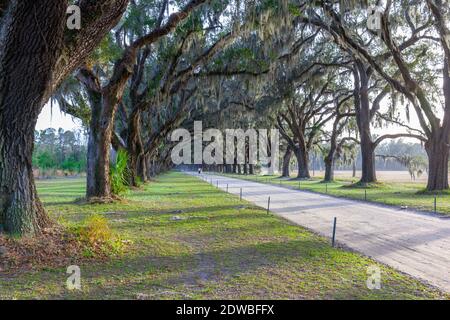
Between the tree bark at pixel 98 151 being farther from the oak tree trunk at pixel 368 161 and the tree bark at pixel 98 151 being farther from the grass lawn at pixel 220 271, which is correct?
the oak tree trunk at pixel 368 161

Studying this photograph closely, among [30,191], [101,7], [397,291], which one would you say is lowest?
[397,291]

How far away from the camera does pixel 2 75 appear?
602 centimetres

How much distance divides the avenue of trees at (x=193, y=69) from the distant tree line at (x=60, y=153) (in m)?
13.9

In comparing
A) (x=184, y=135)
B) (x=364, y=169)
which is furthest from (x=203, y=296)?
(x=184, y=135)

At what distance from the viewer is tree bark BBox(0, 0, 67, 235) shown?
19.2 ft

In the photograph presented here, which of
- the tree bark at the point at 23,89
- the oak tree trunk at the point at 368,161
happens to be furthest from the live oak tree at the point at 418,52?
the tree bark at the point at 23,89

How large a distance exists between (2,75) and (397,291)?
6345 millimetres

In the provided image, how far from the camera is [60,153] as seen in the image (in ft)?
285

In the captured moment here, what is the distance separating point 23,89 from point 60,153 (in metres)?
87.3

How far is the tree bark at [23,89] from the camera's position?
586 cm

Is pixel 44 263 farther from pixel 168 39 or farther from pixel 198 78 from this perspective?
pixel 198 78

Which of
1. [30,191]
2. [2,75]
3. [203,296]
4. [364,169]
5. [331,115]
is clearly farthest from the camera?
[331,115]

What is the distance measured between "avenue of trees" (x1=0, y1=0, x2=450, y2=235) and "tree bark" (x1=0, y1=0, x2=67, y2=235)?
0.05ft

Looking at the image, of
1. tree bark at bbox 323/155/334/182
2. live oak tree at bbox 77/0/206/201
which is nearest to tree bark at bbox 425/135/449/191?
live oak tree at bbox 77/0/206/201
